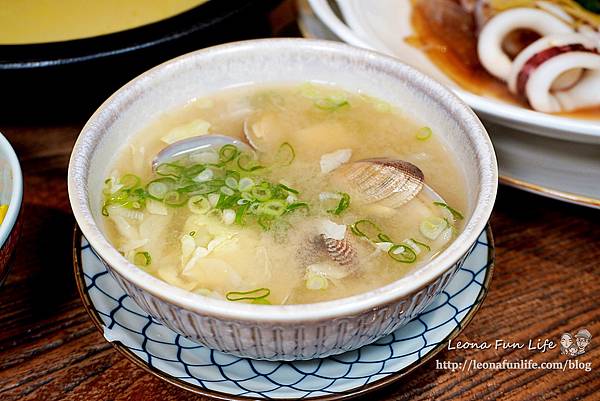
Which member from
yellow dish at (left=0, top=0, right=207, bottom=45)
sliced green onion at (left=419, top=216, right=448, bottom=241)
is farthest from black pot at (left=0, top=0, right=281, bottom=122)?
sliced green onion at (left=419, top=216, right=448, bottom=241)

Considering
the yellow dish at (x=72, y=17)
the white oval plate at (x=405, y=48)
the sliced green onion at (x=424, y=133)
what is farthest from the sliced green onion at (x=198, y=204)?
the yellow dish at (x=72, y=17)

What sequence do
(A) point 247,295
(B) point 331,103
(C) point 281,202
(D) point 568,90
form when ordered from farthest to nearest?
(D) point 568,90, (B) point 331,103, (C) point 281,202, (A) point 247,295

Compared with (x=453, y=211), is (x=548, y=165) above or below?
below

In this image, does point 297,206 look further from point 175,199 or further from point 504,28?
point 504,28

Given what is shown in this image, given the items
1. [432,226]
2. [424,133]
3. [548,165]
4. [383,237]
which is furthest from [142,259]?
[548,165]

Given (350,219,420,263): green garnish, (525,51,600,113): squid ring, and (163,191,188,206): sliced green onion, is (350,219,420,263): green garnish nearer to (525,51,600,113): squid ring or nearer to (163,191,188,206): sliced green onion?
(163,191,188,206): sliced green onion

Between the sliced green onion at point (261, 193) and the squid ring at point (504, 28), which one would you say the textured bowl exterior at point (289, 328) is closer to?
the sliced green onion at point (261, 193)
